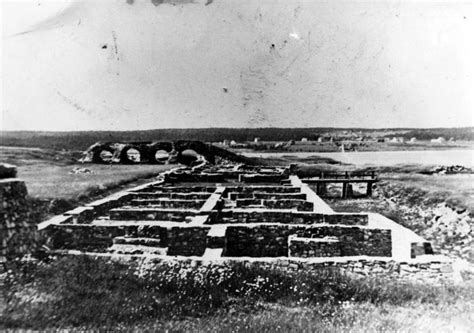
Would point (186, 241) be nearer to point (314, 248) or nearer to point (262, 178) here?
point (314, 248)

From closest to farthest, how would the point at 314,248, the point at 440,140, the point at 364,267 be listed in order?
the point at 364,267
the point at 314,248
the point at 440,140

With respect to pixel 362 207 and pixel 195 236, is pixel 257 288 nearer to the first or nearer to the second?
pixel 195 236

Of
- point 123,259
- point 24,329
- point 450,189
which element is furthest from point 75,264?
point 450,189

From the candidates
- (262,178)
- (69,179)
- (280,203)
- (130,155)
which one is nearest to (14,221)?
(69,179)

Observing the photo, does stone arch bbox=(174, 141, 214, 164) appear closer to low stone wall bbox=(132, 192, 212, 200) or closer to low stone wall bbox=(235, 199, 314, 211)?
low stone wall bbox=(132, 192, 212, 200)

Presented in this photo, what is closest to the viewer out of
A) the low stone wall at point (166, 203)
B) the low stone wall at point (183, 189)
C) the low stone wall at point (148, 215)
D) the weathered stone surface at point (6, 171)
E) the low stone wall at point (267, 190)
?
the weathered stone surface at point (6, 171)

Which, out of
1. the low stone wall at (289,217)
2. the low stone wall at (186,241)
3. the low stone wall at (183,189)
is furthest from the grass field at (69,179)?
the low stone wall at (289,217)

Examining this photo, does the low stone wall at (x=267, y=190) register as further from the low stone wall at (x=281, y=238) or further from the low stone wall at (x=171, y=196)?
the low stone wall at (x=281, y=238)
